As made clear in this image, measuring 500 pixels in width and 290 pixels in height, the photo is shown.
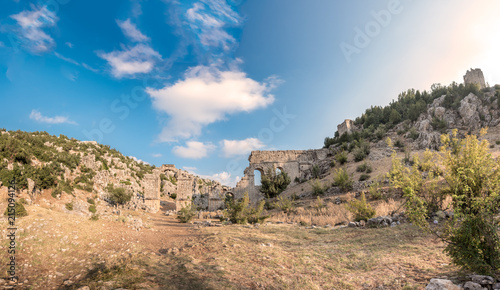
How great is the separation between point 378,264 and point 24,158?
17861mm

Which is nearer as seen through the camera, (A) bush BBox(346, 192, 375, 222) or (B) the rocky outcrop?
(A) bush BBox(346, 192, 375, 222)

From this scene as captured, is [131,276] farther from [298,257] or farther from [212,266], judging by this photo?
[298,257]

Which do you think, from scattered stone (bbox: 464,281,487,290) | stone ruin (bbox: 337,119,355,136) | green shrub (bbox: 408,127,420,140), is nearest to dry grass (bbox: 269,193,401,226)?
scattered stone (bbox: 464,281,487,290)

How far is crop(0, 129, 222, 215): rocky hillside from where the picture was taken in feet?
38.8

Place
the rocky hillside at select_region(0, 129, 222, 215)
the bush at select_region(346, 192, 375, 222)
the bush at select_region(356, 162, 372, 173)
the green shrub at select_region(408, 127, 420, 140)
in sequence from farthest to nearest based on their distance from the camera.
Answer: the green shrub at select_region(408, 127, 420, 140), the bush at select_region(356, 162, 372, 173), the rocky hillside at select_region(0, 129, 222, 215), the bush at select_region(346, 192, 375, 222)

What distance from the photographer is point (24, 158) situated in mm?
13508

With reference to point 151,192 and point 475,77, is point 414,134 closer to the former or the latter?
point 475,77

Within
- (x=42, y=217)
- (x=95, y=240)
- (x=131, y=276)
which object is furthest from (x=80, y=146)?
(x=131, y=276)

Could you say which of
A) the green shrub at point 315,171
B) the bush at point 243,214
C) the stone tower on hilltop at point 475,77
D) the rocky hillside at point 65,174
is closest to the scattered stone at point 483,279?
the bush at point 243,214

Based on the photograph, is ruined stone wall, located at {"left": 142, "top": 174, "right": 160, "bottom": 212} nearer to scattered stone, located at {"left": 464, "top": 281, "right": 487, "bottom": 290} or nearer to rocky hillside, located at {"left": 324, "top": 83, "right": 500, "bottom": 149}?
scattered stone, located at {"left": 464, "top": 281, "right": 487, "bottom": 290}

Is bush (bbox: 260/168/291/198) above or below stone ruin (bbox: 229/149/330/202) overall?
below

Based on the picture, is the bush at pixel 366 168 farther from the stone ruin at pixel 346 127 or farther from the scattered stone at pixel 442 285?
the scattered stone at pixel 442 285

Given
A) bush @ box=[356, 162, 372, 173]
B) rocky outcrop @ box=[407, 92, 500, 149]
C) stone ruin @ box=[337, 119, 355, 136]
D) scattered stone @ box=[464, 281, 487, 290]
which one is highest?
stone ruin @ box=[337, 119, 355, 136]

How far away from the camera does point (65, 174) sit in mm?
15883
